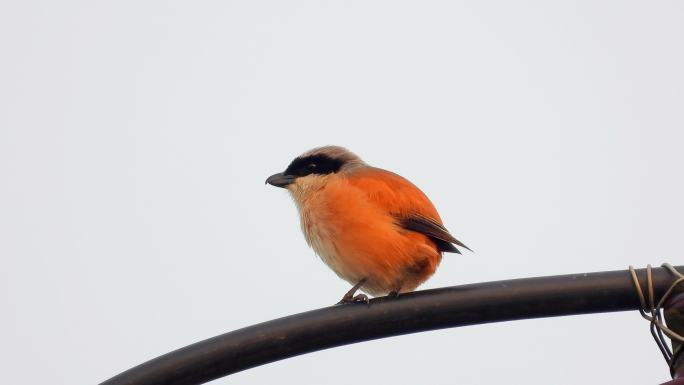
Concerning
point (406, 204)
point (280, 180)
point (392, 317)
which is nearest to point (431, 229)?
point (406, 204)

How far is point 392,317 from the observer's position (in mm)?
3365

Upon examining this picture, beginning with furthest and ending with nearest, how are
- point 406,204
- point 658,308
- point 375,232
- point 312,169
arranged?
point 312,169 < point 406,204 < point 375,232 < point 658,308

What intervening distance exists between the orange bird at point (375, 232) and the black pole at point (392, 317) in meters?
1.40

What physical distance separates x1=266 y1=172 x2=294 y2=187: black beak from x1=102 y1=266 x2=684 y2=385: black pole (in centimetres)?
276

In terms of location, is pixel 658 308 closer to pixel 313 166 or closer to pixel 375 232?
pixel 375 232

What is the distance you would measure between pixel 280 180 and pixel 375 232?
131cm

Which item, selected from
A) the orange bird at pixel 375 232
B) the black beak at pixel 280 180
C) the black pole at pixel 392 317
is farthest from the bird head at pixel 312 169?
the black pole at pixel 392 317

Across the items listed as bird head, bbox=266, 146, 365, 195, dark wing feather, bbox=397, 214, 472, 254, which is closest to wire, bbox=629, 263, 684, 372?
dark wing feather, bbox=397, 214, 472, 254

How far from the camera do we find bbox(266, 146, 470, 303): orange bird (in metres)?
5.00

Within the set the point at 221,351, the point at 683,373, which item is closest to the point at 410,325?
the point at 221,351

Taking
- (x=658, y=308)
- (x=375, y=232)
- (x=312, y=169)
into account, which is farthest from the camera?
(x=312, y=169)

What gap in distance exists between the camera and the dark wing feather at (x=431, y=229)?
16.4 feet

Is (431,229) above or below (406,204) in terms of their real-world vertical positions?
below

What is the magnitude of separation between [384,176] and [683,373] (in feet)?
10.0
